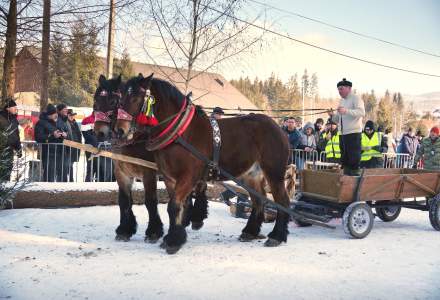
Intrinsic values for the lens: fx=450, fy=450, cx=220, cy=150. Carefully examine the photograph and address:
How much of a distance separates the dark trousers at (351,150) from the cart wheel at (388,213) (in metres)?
1.36

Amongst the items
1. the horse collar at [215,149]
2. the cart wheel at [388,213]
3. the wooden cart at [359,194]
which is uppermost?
the horse collar at [215,149]

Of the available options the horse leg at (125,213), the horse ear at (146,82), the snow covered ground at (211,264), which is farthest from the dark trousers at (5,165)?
the horse ear at (146,82)

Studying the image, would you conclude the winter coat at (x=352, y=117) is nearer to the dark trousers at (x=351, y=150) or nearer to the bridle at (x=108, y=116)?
the dark trousers at (x=351, y=150)

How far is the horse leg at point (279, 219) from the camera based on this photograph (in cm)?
582

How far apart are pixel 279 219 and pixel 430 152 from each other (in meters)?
5.56

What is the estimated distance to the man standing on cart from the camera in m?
6.65

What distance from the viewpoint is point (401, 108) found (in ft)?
386

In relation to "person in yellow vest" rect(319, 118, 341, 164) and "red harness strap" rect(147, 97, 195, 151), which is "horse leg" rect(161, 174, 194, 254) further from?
"person in yellow vest" rect(319, 118, 341, 164)

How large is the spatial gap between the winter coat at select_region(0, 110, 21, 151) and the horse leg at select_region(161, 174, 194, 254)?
2.38 m

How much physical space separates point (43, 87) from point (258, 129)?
7875 millimetres

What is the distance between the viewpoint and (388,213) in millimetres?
7793

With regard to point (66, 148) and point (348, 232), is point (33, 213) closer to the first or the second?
point (66, 148)

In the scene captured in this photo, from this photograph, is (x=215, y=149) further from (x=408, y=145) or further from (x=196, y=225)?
(x=408, y=145)

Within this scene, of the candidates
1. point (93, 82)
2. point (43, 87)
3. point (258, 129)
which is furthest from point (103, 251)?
point (93, 82)
